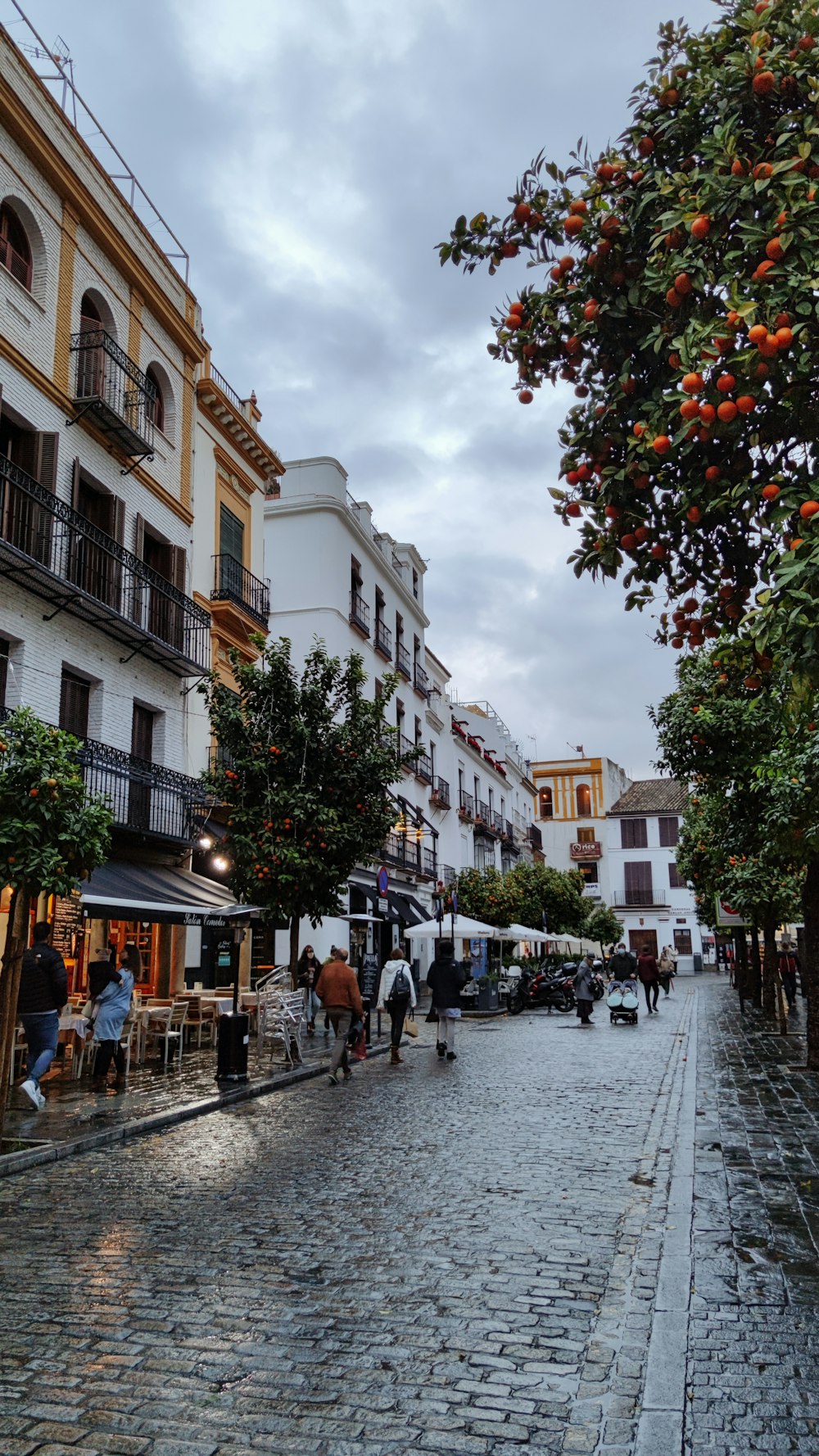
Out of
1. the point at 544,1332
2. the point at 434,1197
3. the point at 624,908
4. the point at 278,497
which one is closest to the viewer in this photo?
the point at 544,1332

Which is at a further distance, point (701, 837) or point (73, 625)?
point (701, 837)

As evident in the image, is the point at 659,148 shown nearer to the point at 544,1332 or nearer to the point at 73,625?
the point at 544,1332

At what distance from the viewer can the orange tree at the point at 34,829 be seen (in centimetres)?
888

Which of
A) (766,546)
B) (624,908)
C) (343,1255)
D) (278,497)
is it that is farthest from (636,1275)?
(624,908)

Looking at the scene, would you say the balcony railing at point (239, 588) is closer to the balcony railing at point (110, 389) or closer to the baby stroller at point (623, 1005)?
the balcony railing at point (110, 389)

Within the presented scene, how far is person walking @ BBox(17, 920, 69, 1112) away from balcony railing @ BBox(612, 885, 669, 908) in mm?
62435

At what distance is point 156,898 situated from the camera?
14.9 metres

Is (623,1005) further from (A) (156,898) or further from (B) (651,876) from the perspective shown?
(B) (651,876)

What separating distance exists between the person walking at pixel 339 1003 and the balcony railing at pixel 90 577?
6944 millimetres

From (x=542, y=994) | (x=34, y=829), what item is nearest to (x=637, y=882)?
(x=542, y=994)

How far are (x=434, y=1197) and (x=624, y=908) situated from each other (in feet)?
214

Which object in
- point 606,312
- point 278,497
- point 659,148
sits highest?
point 278,497

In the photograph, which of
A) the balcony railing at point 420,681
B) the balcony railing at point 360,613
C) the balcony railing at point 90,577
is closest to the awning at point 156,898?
the balcony railing at point 90,577

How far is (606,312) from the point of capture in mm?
4801
